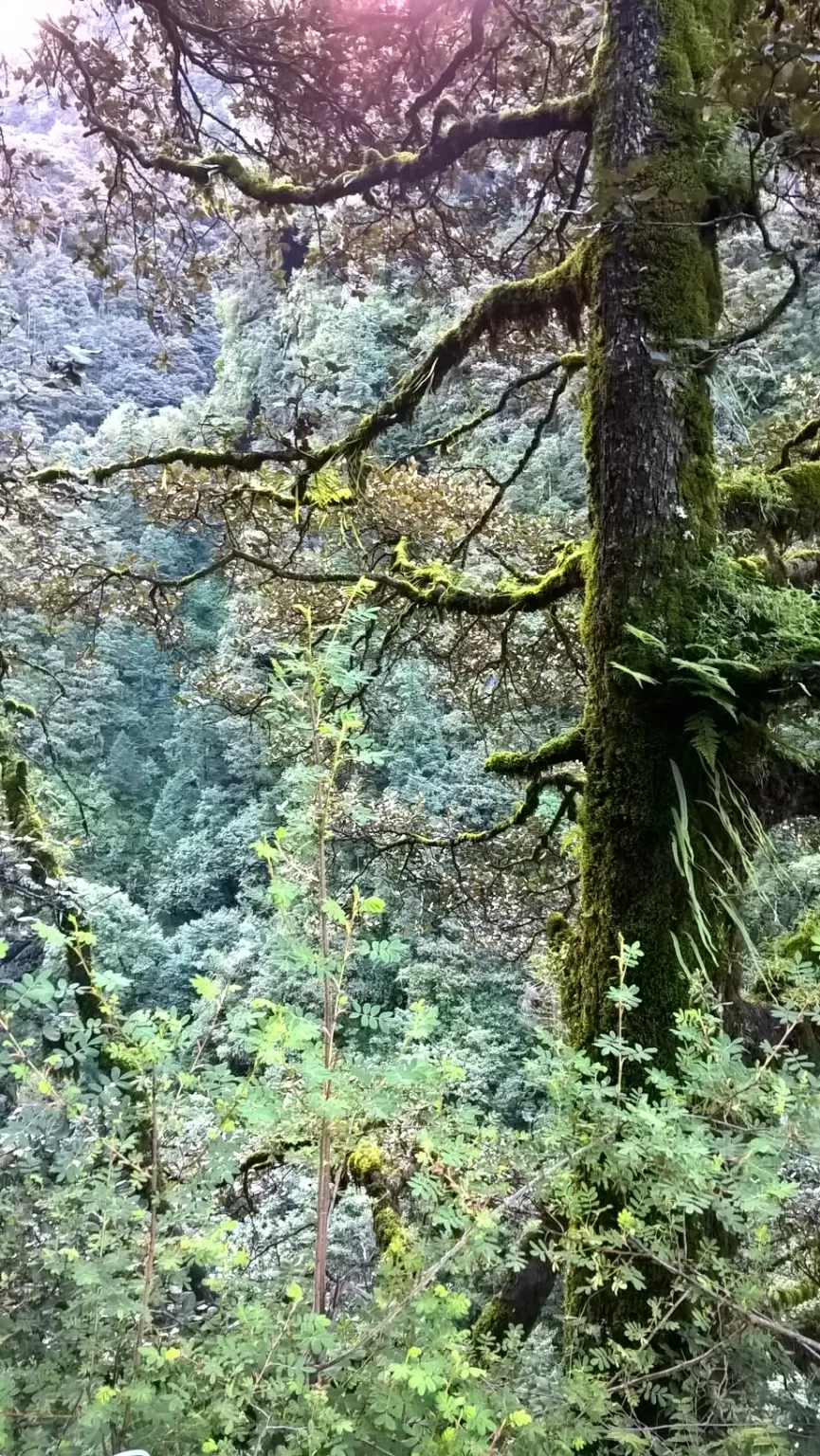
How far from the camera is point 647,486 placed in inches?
82.0

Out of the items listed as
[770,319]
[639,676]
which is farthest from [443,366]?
[639,676]

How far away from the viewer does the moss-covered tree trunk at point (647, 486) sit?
2025mm

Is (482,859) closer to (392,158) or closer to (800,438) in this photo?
(800,438)

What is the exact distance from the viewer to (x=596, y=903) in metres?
2.12

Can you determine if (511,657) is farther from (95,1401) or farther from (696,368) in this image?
(95,1401)

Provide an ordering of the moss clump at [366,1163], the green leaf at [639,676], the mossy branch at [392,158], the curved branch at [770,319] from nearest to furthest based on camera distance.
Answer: the curved branch at [770,319]
the green leaf at [639,676]
the mossy branch at [392,158]
the moss clump at [366,1163]

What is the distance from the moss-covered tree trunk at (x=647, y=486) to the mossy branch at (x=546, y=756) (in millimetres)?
249

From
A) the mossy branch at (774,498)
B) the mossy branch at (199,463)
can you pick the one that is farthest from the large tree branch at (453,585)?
the mossy branch at (774,498)

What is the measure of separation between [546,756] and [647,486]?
0.97 m

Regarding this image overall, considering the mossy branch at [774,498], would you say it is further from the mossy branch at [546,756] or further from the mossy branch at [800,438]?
the mossy branch at [546,756]

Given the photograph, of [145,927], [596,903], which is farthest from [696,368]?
[145,927]

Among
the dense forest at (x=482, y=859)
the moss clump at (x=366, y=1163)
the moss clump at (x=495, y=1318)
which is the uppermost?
the dense forest at (x=482, y=859)

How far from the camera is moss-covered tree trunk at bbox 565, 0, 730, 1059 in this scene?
203 centimetres

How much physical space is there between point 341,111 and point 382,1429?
3961mm
